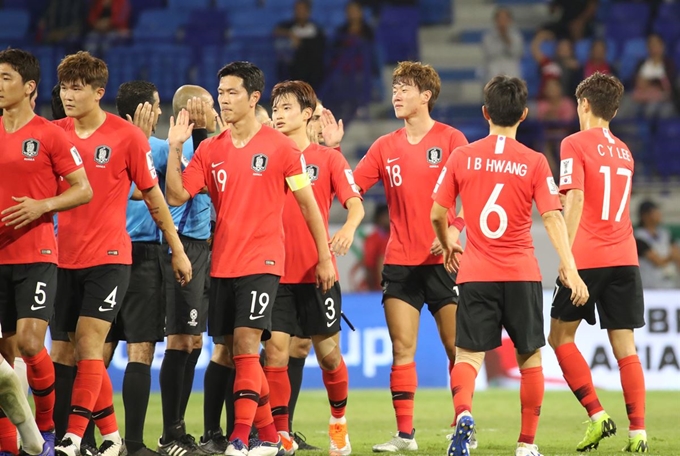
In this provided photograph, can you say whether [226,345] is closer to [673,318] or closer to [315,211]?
[315,211]

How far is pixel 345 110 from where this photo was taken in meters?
17.2

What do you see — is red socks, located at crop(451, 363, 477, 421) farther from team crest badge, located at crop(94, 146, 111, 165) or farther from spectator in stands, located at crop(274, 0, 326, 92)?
spectator in stands, located at crop(274, 0, 326, 92)

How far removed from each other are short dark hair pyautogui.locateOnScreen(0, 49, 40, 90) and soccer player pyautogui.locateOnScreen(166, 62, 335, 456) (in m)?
0.86

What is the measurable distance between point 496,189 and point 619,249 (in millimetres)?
1322

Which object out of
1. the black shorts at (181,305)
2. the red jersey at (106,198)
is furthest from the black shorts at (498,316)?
the red jersey at (106,198)

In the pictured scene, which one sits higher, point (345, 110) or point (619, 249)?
point (345, 110)

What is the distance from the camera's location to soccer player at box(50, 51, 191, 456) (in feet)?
20.8

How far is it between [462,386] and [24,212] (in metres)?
2.61

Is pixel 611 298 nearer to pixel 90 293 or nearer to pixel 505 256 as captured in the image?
pixel 505 256

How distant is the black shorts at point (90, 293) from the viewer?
632 cm

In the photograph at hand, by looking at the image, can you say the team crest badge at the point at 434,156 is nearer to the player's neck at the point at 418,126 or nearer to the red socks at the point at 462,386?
the player's neck at the point at 418,126

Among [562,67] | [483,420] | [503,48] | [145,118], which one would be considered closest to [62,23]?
[503,48]

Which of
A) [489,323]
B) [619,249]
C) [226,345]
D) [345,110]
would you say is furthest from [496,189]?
[345,110]

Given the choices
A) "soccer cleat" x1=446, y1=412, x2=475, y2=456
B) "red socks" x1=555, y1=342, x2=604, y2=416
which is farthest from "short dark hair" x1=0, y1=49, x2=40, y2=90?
"red socks" x1=555, y1=342, x2=604, y2=416
